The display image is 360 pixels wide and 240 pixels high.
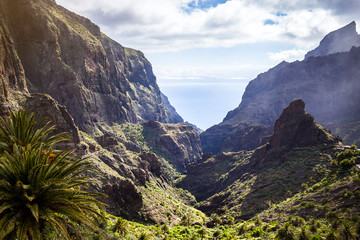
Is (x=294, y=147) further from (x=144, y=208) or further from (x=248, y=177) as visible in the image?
(x=144, y=208)

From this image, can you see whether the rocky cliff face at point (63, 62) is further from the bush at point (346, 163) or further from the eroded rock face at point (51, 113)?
the bush at point (346, 163)

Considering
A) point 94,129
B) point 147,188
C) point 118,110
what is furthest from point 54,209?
point 118,110

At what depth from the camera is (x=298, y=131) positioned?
100375 mm

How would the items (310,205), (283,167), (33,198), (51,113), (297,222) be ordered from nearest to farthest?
(33,198)
(297,222)
(310,205)
(51,113)
(283,167)

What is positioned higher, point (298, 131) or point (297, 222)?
point (298, 131)

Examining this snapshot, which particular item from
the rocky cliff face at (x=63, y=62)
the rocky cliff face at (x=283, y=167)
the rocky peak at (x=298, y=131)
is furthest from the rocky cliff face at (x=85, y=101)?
the rocky peak at (x=298, y=131)

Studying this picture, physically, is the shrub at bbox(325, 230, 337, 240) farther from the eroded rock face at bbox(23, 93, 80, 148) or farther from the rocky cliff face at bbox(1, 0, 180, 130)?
the rocky cliff face at bbox(1, 0, 180, 130)

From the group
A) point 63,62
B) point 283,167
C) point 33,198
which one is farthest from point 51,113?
point 283,167

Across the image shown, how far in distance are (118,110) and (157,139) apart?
126ft

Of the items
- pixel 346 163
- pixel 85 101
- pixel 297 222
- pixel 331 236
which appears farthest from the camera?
pixel 85 101

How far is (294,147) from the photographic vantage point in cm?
9800

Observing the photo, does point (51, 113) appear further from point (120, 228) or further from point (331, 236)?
point (331, 236)

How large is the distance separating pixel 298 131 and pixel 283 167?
21013 mm

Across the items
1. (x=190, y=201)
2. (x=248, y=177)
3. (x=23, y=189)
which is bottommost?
(x=190, y=201)
